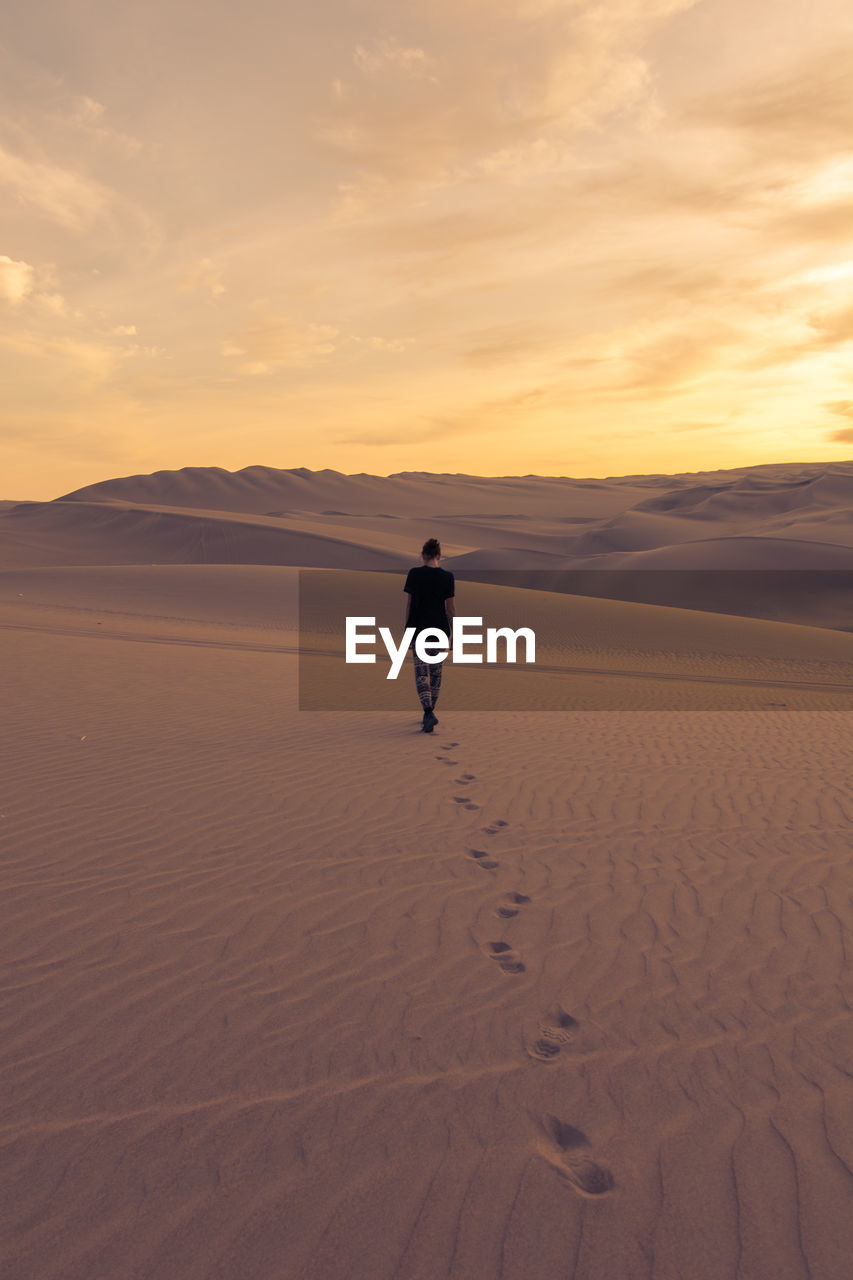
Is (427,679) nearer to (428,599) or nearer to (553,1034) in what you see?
(428,599)

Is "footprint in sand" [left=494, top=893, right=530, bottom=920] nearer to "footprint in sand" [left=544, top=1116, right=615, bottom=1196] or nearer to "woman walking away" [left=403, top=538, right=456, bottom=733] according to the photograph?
"footprint in sand" [left=544, top=1116, right=615, bottom=1196]

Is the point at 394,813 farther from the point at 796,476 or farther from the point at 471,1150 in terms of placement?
the point at 796,476

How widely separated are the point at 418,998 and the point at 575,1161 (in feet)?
3.61

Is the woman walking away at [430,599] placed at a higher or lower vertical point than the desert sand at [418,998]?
higher

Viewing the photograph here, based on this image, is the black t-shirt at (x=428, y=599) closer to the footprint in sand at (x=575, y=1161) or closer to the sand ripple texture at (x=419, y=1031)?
the sand ripple texture at (x=419, y=1031)

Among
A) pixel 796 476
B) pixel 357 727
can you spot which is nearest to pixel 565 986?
pixel 357 727

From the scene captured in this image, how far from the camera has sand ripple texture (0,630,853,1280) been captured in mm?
2469

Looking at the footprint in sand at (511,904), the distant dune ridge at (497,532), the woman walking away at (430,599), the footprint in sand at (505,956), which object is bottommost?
the footprint in sand at (505,956)

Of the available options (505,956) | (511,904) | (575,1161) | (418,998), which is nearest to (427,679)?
(511,904)

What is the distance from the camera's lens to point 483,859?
17.8 ft

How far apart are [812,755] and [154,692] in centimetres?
801

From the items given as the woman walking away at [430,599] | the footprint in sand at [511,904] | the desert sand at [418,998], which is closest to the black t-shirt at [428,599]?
the woman walking away at [430,599]

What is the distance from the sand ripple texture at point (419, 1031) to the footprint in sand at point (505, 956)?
0.8 inches

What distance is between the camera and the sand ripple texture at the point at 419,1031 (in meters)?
2.47
